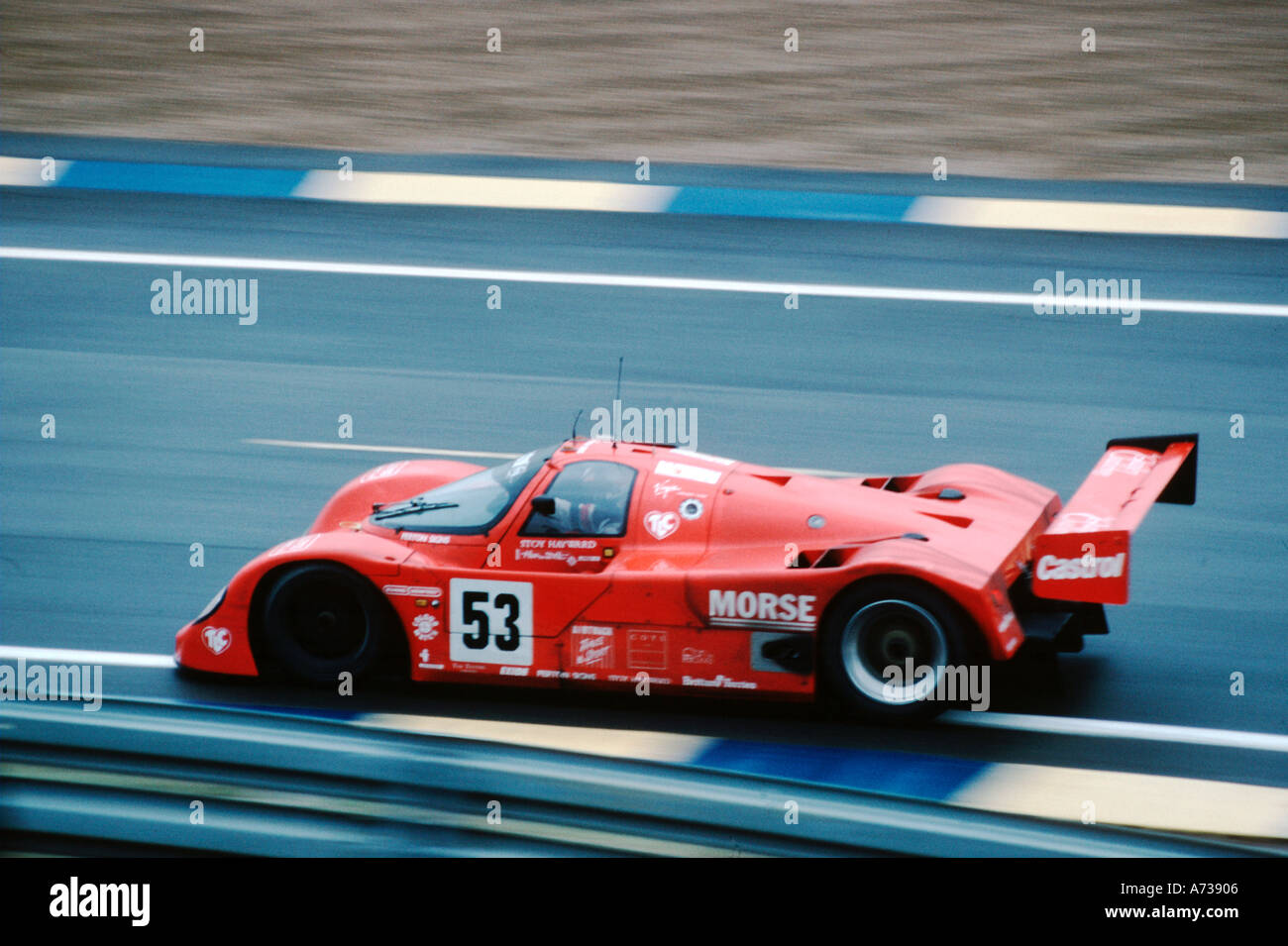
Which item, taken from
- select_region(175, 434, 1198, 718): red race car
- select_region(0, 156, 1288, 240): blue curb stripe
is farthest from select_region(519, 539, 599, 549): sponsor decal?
select_region(0, 156, 1288, 240): blue curb stripe

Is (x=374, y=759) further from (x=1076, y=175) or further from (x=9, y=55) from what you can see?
(x=9, y=55)

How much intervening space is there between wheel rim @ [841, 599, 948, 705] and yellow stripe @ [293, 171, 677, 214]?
874 cm

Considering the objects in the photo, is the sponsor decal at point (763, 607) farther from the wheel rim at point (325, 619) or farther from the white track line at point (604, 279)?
the white track line at point (604, 279)

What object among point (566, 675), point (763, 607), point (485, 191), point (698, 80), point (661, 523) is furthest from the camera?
point (698, 80)

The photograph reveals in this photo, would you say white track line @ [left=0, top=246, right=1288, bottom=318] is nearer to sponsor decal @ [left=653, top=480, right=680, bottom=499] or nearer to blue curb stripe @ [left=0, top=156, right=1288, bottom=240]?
blue curb stripe @ [left=0, top=156, right=1288, bottom=240]

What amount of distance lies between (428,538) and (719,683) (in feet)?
5.43

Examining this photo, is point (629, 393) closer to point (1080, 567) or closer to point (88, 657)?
point (88, 657)

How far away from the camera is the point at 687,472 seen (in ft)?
25.9

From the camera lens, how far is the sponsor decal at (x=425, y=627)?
25.0ft

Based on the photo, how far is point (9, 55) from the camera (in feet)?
63.4

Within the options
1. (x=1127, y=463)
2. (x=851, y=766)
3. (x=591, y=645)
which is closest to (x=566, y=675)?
(x=591, y=645)

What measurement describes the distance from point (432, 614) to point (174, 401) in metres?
5.36

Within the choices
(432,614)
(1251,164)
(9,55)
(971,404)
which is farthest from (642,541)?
(9,55)

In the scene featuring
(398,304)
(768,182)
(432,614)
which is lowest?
(432,614)
